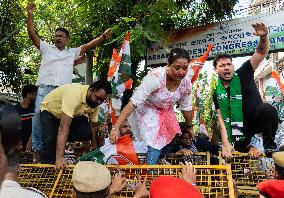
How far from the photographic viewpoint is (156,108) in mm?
4352

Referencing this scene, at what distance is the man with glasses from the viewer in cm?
423

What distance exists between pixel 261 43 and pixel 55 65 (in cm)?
268

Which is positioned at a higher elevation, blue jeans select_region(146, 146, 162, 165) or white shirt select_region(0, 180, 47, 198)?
blue jeans select_region(146, 146, 162, 165)

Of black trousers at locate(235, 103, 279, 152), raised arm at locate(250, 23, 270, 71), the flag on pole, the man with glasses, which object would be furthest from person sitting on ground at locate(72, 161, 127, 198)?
the flag on pole

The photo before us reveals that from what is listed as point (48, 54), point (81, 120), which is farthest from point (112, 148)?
point (48, 54)

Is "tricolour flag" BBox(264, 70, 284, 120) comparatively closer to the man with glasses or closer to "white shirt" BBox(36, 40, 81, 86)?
"white shirt" BBox(36, 40, 81, 86)

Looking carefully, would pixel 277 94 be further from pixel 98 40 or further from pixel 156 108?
pixel 156 108

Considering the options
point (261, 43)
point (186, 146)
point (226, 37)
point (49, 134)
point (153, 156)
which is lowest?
point (153, 156)

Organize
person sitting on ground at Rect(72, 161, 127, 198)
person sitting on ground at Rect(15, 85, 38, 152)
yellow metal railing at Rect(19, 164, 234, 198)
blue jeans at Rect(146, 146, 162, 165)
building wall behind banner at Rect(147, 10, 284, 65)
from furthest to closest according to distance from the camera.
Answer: building wall behind banner at Rect(147, 10, 284, 65) < person sitting on ground at Rect(15, 85, 38, 152) < blue jeans at Rect(146, 146, 162, 165) < yellow metal railing at Rect(19, 164, 234, 198) < person sitting on ground at Rect(72, 161, 127, 198)

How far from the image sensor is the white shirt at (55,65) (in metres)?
5.43

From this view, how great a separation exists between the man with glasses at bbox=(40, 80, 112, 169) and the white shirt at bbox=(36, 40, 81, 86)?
0.81 meters

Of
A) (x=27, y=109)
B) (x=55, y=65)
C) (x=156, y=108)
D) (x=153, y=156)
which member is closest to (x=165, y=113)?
(x=156, y=108)

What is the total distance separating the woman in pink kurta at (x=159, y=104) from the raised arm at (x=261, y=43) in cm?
79

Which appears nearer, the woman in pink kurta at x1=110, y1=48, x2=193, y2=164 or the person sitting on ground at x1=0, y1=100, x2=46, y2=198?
the person sitting on ground at x1=0, y1=100, x2=46, y2=198
